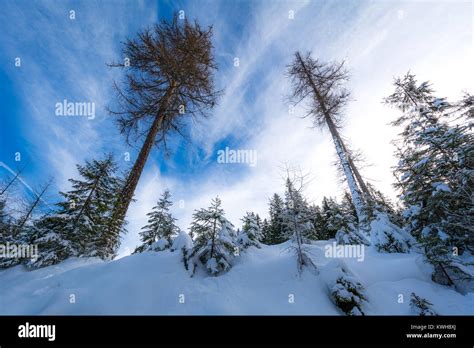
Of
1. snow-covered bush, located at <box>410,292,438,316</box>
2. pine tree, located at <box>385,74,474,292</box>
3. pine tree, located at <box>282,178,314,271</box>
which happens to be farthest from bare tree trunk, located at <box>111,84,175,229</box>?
pine tree, located at <box>385,74,474,292</box>

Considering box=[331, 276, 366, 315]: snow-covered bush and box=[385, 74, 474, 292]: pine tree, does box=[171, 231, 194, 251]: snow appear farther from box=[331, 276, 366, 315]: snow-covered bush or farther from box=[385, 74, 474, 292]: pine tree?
box=[385, 74, 474, 292]: pine tree

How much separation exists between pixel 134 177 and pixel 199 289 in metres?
4.91

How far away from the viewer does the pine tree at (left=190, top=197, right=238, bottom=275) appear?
5.20 m

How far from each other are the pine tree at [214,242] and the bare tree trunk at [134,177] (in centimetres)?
265

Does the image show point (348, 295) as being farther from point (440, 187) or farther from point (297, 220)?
point (440, 187)

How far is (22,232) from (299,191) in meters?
9.95

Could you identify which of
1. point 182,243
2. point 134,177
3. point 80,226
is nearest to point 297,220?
point 182,243

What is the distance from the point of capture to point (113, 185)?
843 centimetres

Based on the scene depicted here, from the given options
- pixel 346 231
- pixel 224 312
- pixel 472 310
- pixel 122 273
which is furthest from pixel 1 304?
pixel 346 231

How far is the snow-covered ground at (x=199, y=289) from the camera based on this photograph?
3.41 meters

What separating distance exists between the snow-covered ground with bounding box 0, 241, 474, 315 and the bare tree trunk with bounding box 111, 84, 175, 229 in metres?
1.50

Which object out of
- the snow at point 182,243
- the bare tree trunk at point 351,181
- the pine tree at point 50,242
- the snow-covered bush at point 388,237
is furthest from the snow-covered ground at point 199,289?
the bare tree trunk at point 351,181
